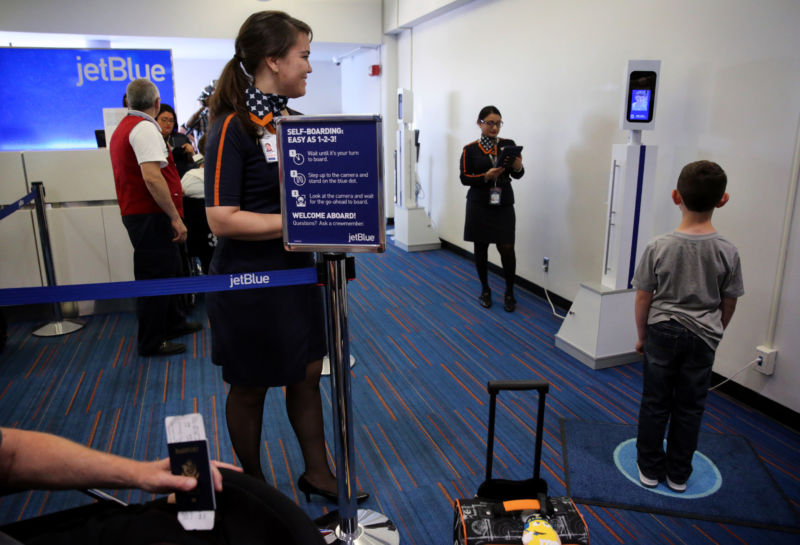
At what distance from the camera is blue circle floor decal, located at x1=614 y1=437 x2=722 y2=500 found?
7.21 feet

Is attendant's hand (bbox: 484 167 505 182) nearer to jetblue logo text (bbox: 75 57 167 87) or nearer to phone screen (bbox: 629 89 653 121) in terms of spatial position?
phone screen (bbox: 629 89 653 121)

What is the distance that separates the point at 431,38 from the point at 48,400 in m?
5.36

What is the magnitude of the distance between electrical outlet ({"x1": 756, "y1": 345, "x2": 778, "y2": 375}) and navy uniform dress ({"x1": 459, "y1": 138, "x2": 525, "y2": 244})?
1.96 meters

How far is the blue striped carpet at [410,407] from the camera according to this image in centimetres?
213

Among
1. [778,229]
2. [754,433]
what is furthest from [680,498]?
[778,229]

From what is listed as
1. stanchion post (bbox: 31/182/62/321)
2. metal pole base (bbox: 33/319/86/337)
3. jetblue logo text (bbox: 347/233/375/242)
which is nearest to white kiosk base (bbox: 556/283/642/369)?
jetblue logo text (bbox: 347/233/375/242)

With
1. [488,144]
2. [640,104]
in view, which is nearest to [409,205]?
[488,144]

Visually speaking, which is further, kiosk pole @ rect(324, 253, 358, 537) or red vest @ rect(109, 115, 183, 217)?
red vest @ rect(109, 115, 183, 217)

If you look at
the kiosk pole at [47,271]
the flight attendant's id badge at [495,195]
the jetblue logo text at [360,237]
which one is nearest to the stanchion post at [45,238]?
the kiosk pole at [47,271]

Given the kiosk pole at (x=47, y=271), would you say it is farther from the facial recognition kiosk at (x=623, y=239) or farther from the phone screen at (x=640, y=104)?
the phone screen at (x=640, y=104)

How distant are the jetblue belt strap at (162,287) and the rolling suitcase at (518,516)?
0.67m

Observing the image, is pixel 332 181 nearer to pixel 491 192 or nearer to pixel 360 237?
pixel 360 237

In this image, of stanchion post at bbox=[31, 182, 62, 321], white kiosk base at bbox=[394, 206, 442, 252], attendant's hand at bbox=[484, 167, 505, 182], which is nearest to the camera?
stanchion post at bbox=[31, 182, 62, 321]

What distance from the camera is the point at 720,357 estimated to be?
3061 millimetres
